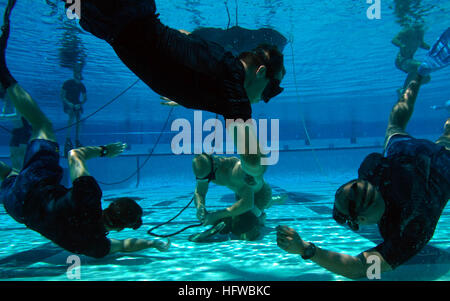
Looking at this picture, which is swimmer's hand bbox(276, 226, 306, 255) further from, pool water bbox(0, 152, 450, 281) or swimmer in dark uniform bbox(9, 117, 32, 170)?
swimmer in dark uniform bbox(9, 117, 32, 170)

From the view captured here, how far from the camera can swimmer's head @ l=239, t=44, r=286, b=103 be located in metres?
2.54

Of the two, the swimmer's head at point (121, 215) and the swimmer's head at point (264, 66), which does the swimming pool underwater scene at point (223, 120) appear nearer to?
the swimmer's head at point (264, 66)

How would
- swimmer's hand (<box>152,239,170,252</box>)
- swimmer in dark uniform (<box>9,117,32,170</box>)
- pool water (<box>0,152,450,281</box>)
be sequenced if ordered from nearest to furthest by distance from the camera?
pool water (<box>0,152,450,281</box>), swimmer's hand (<box>152,239,170,252</box>), swimmer in dark uniform (<box>9,117,32,170</box>)

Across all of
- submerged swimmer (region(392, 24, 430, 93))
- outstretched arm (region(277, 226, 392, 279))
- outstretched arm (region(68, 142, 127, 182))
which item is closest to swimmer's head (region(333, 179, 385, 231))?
outstretched arm (region(277, 226, 392, 279))

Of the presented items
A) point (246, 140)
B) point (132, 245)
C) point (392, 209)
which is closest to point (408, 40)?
point (392, 209)

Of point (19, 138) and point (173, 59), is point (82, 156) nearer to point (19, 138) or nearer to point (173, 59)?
point (173, 59)

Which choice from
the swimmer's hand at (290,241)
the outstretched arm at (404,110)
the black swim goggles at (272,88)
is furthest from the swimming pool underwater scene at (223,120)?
the outstretched arm at (404,110)

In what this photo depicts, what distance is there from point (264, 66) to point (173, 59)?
82 centimetres

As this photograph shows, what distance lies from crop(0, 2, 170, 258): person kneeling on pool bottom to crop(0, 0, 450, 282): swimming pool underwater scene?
0.87 metres

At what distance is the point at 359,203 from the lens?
8.39 feet

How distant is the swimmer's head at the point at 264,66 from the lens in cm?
254
